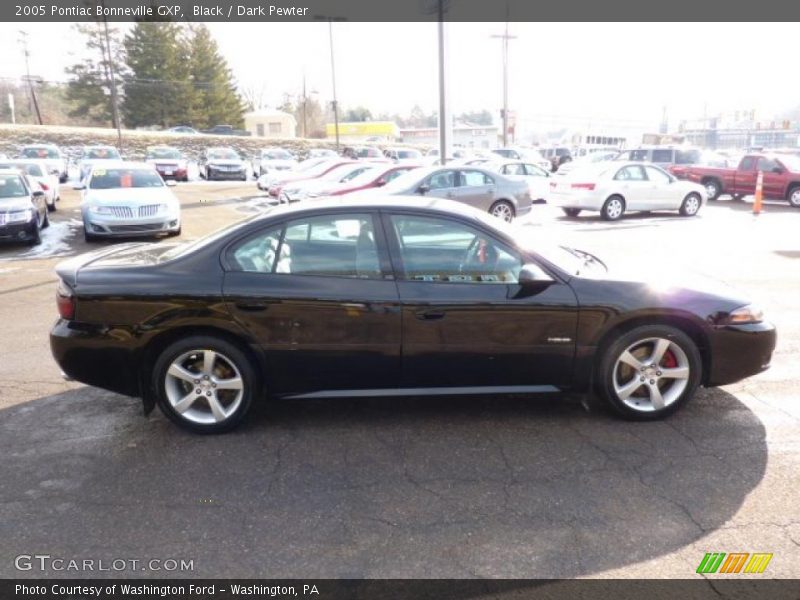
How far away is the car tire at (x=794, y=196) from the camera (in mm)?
18844

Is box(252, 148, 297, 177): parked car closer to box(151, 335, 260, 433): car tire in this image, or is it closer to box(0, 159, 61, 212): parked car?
box(0, 159, 61, 212): parked car

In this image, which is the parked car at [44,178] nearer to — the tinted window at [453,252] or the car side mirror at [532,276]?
the tinted window at [453,252]

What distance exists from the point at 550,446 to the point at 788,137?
79.8 meters

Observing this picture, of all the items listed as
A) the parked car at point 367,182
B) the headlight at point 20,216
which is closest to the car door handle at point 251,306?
the headlight at point 20,216

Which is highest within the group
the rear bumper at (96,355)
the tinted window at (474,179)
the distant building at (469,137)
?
the distant building at (469,137)

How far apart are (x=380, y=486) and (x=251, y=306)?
1387 millimetres

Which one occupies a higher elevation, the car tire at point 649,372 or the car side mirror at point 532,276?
the car side mirror at point 532,276

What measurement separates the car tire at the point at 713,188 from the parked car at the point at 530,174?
20.4 feet

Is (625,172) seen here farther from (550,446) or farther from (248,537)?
(248,537)

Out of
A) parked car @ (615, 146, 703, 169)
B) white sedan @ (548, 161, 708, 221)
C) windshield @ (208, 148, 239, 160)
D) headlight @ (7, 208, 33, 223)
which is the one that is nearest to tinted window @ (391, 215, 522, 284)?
headlight @ (7, 208, 33, 223)

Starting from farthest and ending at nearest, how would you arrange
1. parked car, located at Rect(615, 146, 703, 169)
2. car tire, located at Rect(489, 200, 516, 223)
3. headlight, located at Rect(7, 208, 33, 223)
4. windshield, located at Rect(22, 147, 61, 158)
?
windshield, located at Rect(22, 147, 61, 158), parked car, located at Rect(615, 146, 703, 169), car tire, located at Rect(489, 200, 516, 223), headlight, located at Rect(7, 208, 33, 223)

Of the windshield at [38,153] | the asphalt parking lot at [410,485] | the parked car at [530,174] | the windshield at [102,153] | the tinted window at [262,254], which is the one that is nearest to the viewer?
the asphalt parking lot at [410,485]

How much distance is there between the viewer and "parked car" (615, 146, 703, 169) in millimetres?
23578

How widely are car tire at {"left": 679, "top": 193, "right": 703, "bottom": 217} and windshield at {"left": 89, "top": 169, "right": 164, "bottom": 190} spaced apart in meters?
13.4
